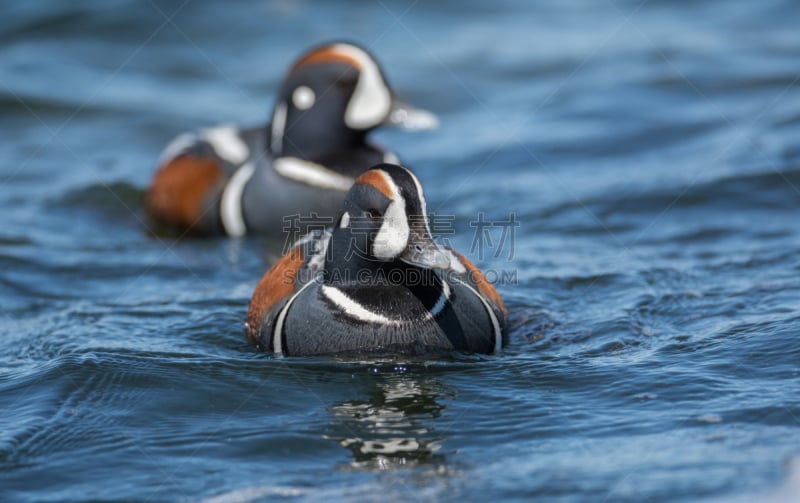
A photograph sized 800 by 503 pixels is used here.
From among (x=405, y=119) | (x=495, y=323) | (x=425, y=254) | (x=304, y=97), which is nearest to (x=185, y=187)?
(x=304, y=97)

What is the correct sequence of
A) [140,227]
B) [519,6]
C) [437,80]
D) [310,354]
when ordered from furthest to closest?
[519,6] → [437,80] → [140,227] → [310,354]

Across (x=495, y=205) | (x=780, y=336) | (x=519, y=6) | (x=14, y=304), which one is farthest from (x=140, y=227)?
(x=519, y=6)

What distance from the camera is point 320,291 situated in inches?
310

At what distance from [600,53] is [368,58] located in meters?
7.52

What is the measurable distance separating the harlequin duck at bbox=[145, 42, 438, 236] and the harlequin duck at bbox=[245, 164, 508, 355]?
12.5 ft

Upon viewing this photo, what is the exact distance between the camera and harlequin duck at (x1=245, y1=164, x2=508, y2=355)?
23.5 feet

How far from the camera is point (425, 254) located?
7.08 metres

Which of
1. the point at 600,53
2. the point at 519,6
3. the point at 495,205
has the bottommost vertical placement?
the point at 495,205

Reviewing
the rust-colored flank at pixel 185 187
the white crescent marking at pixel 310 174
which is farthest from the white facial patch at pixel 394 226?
the rust-colored flank at pixel 185 187

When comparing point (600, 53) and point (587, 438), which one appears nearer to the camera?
point (587, 438)

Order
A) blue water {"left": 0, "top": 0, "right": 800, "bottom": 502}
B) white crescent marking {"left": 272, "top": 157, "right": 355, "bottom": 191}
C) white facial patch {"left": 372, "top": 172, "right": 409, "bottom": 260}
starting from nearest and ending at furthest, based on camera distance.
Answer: blue water {"left": 0, "top": 0, "right": 800, "bottom": 502} → white facial patch {"left": 372, "top": 172, "right": 409, "bottom": 260} → white crescent marking {"left": 272, "top": 157, "right": 355, "bottom": 191}

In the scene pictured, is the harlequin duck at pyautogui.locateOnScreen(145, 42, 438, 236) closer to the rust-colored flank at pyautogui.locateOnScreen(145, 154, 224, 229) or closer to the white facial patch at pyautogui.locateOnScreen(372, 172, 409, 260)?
the rust-colored flank at pyautogui.locateOnScreen(145, 154, 224, 229)

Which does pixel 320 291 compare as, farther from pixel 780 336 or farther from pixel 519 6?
pixel 519 6

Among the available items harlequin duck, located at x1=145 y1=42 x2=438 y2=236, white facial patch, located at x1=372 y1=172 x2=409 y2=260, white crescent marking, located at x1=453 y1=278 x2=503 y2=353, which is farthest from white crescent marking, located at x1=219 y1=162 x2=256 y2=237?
white facial patch, located at x1=372 y1=172 x2=409 y2=260
